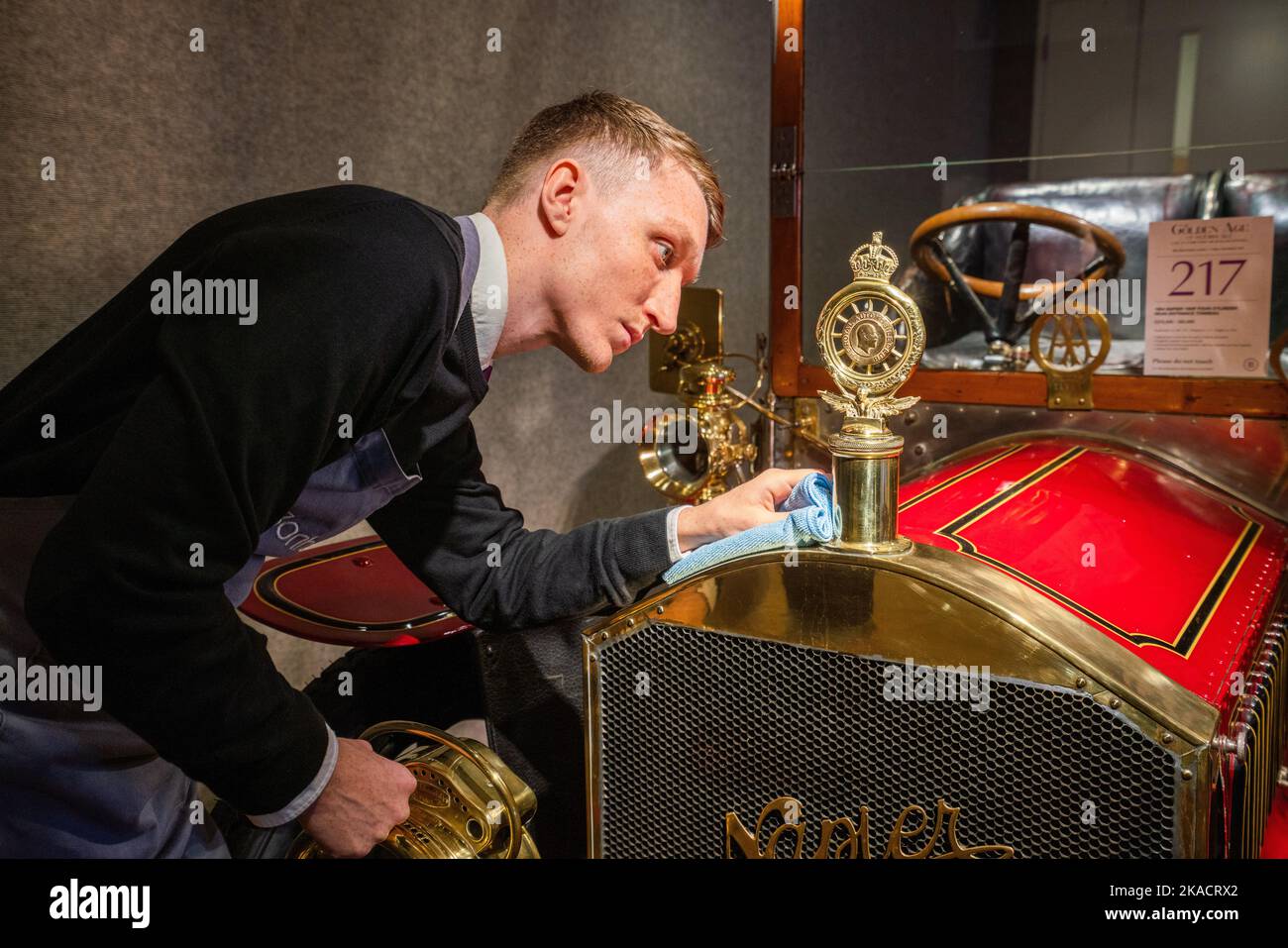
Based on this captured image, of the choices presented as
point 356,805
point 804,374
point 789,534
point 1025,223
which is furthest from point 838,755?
point 1025,223

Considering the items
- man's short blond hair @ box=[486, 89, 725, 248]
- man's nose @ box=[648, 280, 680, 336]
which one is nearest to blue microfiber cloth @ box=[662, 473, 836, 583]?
man's nose @ box=[648, 280, 680, 336]

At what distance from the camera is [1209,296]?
172 centimetres

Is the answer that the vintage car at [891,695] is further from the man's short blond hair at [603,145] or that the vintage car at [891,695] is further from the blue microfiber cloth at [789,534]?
the man's short blond hair at [603,145]

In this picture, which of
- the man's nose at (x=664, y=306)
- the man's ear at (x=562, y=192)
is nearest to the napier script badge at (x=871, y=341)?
the man's nose at (x=664, y=306)

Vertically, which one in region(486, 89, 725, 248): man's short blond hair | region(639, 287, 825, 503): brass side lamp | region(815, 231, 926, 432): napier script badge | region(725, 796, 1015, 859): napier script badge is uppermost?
region(486, 89, 725, 248): man's short blond hair

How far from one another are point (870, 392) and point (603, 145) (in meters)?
0.42

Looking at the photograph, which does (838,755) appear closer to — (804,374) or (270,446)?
(270,446)

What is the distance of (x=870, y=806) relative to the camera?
3.39 feet

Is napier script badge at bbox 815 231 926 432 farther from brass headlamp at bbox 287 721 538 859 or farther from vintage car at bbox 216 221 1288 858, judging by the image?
brass headlamp at bbox 287 721 538 859

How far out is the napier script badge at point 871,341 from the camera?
98 cm

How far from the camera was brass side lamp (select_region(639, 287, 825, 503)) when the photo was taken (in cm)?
203

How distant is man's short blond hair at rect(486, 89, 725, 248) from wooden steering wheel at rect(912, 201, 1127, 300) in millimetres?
883

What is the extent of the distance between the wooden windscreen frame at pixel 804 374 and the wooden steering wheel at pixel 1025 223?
0.80ft
